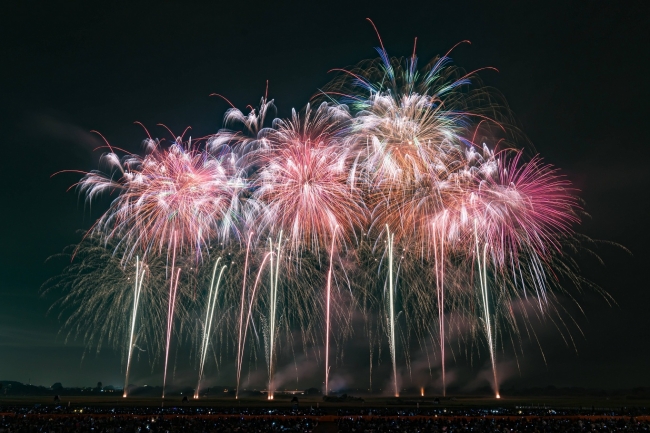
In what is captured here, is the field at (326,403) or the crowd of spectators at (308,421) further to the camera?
the field at (326,403)

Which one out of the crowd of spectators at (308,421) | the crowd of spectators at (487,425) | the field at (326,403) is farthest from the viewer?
the field at (326,403)

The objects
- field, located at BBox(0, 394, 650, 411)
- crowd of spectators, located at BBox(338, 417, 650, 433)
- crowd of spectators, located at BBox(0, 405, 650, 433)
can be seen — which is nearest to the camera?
crowd of spectators, located at BBox(338, 417, 650, 433)

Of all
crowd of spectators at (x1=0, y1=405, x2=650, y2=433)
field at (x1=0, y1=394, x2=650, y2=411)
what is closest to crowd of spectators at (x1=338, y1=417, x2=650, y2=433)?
crowd of spectators at (x1=0, y1=405, x2=650, y2=433)

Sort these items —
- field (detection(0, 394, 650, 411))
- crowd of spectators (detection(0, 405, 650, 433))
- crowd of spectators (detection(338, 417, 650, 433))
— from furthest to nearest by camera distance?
field (detection(0, 394, 650, 411))
crowd of spectators (detection(0, 405, 650, 433))
crowd of spectators (detection(338, 417, 650, 433))

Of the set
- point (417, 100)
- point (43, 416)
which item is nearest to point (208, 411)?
point (43, 416)

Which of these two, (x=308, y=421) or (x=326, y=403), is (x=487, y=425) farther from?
(x=326, y=403)

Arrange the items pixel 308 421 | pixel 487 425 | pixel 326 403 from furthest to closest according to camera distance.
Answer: pixel 326 403
pixel 308 421
pixel 487 425

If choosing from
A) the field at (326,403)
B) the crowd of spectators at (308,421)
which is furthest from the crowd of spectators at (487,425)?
the field at (326,403)

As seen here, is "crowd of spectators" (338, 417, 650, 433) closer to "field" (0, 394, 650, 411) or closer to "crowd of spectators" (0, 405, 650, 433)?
"crowd of spectators" (0, 405, 650, 433)

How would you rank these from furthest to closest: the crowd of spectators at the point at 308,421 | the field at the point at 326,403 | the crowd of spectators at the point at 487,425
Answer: the field at the point at 326,403, the crowd of spectators at the point at 308,421, the crowd of spectators at the point at 487,425

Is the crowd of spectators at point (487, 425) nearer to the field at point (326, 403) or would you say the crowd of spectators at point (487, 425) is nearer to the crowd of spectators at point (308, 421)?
the crowd of spectators at point (308, 421)

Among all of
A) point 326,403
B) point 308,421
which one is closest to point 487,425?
point 308,421
